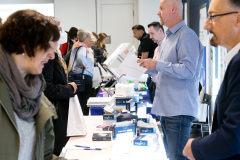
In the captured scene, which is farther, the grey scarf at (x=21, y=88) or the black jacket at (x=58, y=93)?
the black jacket at (x=58, y=93)

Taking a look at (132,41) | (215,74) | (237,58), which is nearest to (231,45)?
(237,58)

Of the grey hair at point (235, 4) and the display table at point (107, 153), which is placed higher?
the grey hair at point (235, 4)

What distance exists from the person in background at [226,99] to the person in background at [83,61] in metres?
3.43

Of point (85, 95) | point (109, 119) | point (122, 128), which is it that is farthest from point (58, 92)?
point (85, 95)

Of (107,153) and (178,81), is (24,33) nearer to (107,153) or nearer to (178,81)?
(107,153)

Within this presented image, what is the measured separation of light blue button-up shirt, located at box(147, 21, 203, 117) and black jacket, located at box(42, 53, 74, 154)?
2.43ft

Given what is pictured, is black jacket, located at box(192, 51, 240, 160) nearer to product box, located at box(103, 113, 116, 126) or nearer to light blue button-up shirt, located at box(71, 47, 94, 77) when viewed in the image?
product box, located at box(103, 113, 116, 126)

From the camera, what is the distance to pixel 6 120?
1.14m

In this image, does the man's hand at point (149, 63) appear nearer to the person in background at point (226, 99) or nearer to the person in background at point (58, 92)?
the person in background at point (58, 92)

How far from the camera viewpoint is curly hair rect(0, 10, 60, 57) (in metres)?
1.15

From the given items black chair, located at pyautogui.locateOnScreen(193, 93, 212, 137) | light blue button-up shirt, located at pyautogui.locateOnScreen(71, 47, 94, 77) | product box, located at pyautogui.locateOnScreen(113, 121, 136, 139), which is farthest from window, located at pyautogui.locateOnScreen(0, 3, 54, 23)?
product box, located at pyautogui.locateOnScreen(113, 121, 136, 139)

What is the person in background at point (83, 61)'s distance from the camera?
4.67 meters

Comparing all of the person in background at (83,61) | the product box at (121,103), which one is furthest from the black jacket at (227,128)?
the person in background at (83,61)

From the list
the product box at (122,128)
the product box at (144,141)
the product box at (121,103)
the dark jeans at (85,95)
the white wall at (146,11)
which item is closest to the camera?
the product box at (144,141)
